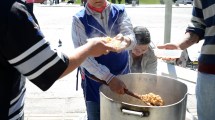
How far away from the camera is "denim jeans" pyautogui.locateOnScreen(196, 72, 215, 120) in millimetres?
2273

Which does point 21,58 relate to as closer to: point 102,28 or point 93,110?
point 102,28

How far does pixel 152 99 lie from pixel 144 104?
0.06 m

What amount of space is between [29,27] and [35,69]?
177 mm

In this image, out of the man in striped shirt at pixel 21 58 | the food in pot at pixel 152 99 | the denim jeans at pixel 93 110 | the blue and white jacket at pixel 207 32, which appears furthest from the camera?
the denim jeans at pixel 93 110

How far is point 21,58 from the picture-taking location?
1.41 metres

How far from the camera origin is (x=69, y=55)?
159 centimetres

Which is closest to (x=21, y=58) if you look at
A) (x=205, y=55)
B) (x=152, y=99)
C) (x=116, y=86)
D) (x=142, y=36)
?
(x=116, y=86)

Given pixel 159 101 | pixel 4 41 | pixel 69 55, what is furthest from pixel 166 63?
pixel 4 41

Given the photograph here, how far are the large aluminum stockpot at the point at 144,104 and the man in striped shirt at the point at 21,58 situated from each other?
33 centimetres

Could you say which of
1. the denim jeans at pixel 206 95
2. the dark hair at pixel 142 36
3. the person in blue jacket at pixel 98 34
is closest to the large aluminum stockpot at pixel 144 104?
the person in blue jacket at pixel 98 34

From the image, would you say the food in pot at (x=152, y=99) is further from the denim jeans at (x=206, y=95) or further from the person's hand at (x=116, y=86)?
the denim jeans at (x=206, y=95)

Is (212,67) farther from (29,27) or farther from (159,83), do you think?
(29,27)

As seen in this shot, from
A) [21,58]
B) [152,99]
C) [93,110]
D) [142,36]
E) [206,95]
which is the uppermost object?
[21,58]

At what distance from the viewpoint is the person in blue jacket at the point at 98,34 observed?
2.28 m
